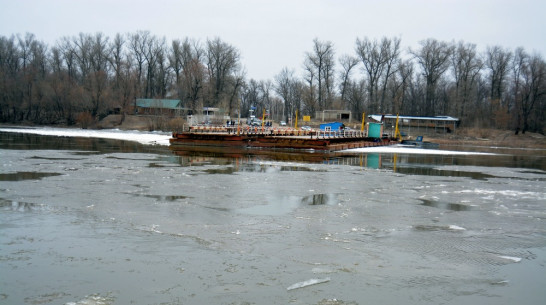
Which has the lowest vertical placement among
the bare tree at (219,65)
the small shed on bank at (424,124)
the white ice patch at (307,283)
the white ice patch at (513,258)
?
the white ice patch at (307,283)

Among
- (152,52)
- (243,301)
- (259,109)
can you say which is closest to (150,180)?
(243,301)

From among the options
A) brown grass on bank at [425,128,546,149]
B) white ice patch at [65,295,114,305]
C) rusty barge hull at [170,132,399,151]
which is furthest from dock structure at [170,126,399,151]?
white ice patch at [65,295,114,305]

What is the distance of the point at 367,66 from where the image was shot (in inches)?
3474

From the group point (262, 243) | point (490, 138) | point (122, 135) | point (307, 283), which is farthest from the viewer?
point (490, 138)

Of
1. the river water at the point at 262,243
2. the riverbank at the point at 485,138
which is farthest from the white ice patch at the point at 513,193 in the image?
the riverbank at the point at 485,138

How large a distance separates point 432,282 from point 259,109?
4592 inches

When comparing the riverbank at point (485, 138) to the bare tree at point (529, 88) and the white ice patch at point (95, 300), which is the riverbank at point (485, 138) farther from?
the white ice patch at point (95, 300)

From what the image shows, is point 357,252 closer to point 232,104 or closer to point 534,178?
point 534,178

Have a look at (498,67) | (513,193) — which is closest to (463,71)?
(498,67)

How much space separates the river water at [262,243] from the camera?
19.7 ft

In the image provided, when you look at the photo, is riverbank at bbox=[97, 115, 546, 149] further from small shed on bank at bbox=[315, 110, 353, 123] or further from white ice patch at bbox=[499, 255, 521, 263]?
white ice patch at bbox=[499, 255, 521, 263]

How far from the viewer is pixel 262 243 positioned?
813 cm

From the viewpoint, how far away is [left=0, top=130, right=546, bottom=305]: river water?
600 centimetres

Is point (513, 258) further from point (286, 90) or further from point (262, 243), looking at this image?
point (286, 90)
